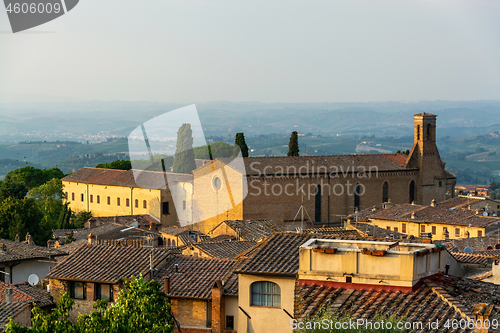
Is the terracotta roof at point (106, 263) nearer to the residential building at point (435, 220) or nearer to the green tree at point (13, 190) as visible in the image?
the residential building at point (435, 220)

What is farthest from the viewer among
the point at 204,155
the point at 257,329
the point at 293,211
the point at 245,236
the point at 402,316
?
the point at 204,155

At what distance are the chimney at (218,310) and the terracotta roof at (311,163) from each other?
33.7m

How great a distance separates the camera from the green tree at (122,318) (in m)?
11.2

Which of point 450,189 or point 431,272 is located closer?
point 431,272

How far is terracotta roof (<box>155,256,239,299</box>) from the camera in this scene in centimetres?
1486

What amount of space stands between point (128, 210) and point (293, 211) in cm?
1677

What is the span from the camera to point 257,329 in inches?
508

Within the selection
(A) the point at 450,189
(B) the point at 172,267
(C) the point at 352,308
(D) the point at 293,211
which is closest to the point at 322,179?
(D) the point at 293,211

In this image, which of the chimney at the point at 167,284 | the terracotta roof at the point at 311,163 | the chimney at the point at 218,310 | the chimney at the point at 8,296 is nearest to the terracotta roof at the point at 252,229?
the chimney at the point at 167,284

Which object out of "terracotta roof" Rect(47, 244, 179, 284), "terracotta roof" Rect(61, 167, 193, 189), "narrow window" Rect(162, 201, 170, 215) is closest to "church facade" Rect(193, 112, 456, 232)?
"narrow window" Rect(162, 201, 170, 215)

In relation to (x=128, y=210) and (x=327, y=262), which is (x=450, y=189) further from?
(x=327, y=262)

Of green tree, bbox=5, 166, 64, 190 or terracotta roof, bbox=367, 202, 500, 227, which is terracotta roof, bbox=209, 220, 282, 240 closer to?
terracotta roof, bbox=367, 202, 500, 227

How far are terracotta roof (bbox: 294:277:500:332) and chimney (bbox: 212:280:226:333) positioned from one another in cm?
426

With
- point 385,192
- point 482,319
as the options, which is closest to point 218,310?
point 482,319
